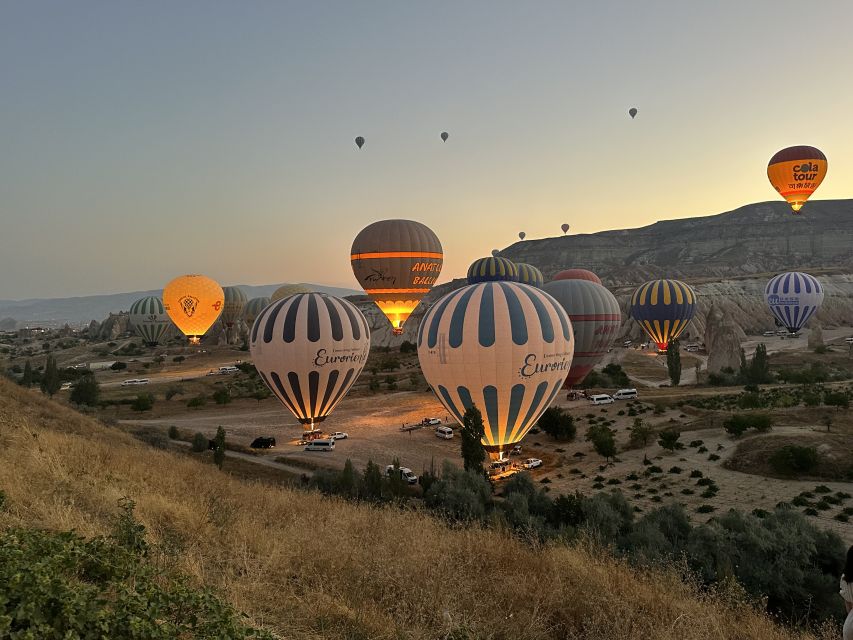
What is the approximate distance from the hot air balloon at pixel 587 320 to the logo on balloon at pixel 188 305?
175 feet

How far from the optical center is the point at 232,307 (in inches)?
3649

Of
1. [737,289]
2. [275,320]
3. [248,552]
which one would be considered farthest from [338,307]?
[737,289]

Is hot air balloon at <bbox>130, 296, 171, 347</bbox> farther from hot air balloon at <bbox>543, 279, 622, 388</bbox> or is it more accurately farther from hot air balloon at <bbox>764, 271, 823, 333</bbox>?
hot air balloon at <bbox>764, 271, 823, 333</bbox>

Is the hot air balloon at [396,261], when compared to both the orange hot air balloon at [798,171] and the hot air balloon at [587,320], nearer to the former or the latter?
the hot air balloon at [587,320]

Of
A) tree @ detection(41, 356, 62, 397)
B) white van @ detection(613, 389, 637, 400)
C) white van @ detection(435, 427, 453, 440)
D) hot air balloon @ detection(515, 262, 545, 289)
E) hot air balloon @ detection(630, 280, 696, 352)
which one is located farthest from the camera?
hot air balloon @ detection(515, 262, 545, 289)

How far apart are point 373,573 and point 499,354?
1615 centimetres

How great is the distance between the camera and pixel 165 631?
3852 mm

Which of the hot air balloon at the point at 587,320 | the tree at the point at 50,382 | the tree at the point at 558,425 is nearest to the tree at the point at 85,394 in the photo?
the tree at the point at 50,382

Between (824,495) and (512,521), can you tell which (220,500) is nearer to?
(512,521)

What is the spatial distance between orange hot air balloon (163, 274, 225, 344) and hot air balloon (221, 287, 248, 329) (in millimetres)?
17064

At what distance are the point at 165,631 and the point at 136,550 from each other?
2.40 meters

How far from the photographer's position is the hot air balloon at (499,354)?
22453 mm

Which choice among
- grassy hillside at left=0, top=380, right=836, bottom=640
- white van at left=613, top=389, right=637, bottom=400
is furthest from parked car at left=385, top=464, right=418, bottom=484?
white van at left=613, top=389, right=637, bottom=400

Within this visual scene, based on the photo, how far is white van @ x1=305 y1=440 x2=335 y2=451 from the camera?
97.2 feet
